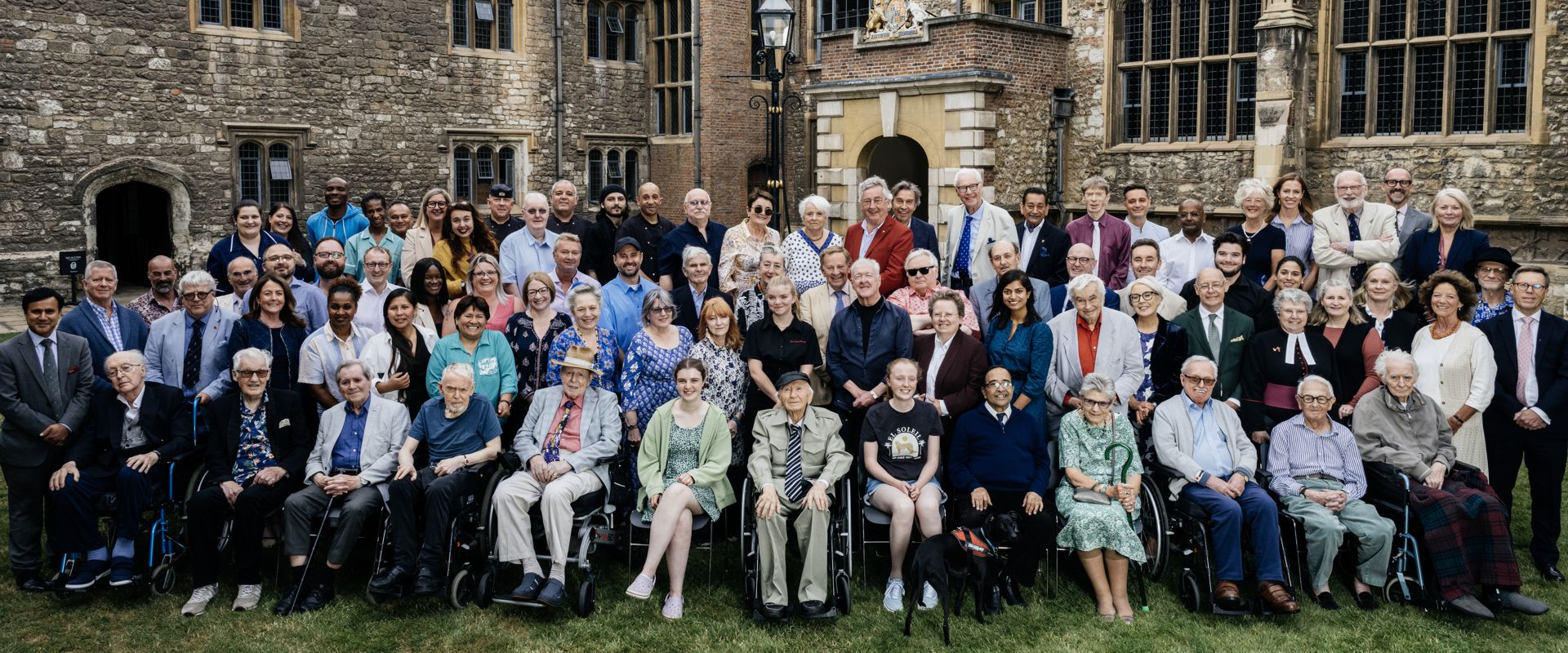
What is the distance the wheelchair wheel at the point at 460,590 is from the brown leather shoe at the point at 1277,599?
4.06 metres

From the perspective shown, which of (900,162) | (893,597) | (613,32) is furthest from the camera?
(613,32)

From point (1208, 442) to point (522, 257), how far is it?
4.64m

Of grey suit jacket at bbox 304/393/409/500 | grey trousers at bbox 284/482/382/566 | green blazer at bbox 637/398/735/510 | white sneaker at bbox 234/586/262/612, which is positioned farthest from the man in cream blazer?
white sneaker at bbox 234/586/262/612

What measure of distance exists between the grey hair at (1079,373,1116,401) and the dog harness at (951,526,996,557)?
3.10ft

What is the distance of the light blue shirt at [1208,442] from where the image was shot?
20.9 feet

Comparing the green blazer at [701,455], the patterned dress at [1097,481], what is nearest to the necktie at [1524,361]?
the patterned dress at [1097,481]

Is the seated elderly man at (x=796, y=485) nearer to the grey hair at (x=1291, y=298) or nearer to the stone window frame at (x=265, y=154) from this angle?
the grey hair at (x=1291, y=298)

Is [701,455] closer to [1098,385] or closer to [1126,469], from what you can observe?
[1098,385]

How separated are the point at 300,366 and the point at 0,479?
11.6 feet

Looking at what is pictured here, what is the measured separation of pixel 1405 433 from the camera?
646 cm

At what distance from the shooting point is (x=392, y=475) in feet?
21.0

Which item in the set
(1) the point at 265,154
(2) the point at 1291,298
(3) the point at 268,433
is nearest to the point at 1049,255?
(2) the point at 1291,298

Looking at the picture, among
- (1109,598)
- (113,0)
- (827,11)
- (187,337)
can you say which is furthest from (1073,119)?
(113,0)

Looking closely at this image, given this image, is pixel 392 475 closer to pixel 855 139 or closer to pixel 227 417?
pixel 227 417
